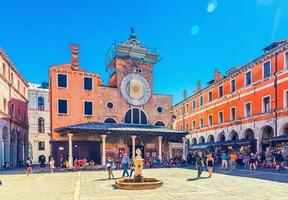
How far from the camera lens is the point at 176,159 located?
2989cm

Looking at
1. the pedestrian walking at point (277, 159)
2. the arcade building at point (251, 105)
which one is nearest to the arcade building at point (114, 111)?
the arcade building at point (251, 105)

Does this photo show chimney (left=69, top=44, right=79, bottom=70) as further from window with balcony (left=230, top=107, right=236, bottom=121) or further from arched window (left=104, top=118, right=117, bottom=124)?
window with balcony (left=230, top=107, right=236, bottom=121)

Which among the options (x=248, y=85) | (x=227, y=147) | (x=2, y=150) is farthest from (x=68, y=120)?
(x=248, y=85)

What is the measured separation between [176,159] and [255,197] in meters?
19.8

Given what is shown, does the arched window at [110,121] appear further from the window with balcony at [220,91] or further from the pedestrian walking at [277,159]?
the pedestrian walking at [277,159]

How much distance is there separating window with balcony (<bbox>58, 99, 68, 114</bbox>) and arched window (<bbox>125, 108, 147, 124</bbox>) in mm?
6978

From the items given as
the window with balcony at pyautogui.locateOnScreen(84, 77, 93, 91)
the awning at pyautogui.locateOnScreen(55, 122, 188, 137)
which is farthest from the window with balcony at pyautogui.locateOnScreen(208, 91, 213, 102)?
the window with balcony at pyautogui.locateOnScreen(84, 77, 93, 91)

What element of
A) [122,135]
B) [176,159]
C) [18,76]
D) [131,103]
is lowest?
[176,159]

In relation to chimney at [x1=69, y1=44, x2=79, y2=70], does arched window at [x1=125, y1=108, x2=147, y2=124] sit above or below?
below

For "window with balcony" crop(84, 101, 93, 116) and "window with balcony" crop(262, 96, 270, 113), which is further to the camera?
"window with balcony" crop(84, 101, 93, 116)

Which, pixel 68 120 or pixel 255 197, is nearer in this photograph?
pixel 255 197

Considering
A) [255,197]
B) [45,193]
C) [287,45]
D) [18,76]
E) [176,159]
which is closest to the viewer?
[255,197]

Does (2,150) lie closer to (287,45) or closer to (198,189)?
(198,189)

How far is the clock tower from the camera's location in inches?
1292
